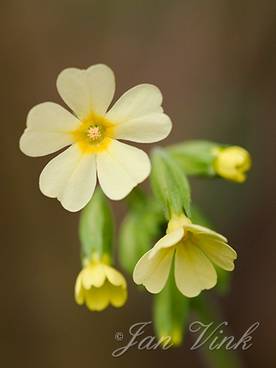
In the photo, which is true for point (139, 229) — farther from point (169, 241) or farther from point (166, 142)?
point (166, 142)

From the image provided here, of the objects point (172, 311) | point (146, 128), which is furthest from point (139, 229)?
point (146, 128)

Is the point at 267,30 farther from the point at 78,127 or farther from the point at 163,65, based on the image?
the point at 78,127

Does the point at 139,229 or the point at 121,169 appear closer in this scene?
the point at 121,169

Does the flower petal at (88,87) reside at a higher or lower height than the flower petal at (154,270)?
higher

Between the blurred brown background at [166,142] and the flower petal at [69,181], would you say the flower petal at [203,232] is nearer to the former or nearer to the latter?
the flower petal at [69,181]

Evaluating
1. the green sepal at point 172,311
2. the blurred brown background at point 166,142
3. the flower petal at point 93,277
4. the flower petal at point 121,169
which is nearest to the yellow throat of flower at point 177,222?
the flower petal at point 121,169

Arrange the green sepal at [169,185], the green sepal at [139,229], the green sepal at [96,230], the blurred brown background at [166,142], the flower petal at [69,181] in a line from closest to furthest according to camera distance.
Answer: the flower petal at [69,181] → the green sepal at [169,185] → the green sepal at [96,230] → the green sepal at [139,229] → the blurred brown background at [166,142]
